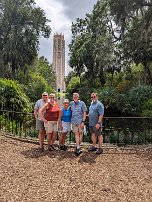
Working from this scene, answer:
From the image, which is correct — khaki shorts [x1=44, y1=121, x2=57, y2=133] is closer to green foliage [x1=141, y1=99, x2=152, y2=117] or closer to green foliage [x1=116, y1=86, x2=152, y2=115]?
green foliage [x1=141, y1=99, x2=152, y2=117]

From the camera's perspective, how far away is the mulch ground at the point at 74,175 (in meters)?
6.33

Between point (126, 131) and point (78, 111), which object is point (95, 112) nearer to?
point (78, 111)

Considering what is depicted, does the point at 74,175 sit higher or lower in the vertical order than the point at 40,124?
lower

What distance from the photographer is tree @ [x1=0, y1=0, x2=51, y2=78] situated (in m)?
34.2

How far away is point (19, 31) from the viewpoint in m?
35.0

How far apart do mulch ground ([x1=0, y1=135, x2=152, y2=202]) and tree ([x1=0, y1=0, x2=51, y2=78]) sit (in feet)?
82.5

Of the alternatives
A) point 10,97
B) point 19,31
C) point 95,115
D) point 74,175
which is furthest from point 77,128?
point 19,31

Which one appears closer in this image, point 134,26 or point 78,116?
point 78,116

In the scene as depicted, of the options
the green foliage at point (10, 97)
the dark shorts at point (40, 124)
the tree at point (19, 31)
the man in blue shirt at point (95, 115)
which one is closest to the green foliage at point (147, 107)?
the green foliage at point (10, 97)

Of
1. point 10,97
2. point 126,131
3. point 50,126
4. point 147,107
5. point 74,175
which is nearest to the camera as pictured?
point 74,175

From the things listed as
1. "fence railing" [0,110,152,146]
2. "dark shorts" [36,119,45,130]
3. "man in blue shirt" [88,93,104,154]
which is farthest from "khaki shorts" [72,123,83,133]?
"fence railing" [0,110,152,146]

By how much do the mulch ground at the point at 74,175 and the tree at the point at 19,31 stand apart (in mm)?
25160

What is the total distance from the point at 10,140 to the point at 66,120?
2.48 m

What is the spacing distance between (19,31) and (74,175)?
95.8ft
